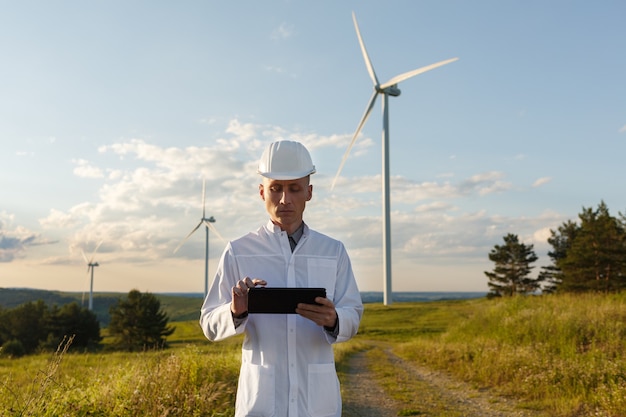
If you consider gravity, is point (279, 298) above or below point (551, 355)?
above

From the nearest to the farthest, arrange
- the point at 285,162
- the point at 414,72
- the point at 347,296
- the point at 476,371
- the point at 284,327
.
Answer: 1. the point at 284,327
2. the point at 285,162
3. the point at 347,296
4. the point at 476,371
5. the point at 414,72

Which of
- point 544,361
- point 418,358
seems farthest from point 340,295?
point 418,358

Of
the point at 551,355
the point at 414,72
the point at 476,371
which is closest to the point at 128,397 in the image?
the point at 476,371

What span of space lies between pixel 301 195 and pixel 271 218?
0.26 metres

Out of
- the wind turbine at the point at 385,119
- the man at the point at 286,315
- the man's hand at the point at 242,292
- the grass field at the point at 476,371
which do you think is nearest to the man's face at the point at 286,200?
the man at the point at 286,315

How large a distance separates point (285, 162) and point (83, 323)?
68659mm

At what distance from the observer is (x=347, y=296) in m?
3.46

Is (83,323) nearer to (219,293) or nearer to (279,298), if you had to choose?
(219,293)

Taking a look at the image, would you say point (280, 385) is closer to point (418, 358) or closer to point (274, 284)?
point (274, 284)

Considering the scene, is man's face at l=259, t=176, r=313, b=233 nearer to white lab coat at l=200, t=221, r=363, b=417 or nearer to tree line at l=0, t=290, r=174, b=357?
white lab coat at l=200, t=221, r=363, b=417

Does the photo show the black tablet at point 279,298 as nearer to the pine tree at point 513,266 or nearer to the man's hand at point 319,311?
the man's hand at point 319,311

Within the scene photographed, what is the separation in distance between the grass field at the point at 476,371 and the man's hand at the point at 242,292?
12.3 feet

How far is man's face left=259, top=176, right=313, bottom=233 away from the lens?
333 cm

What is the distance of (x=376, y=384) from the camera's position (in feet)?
49.3
